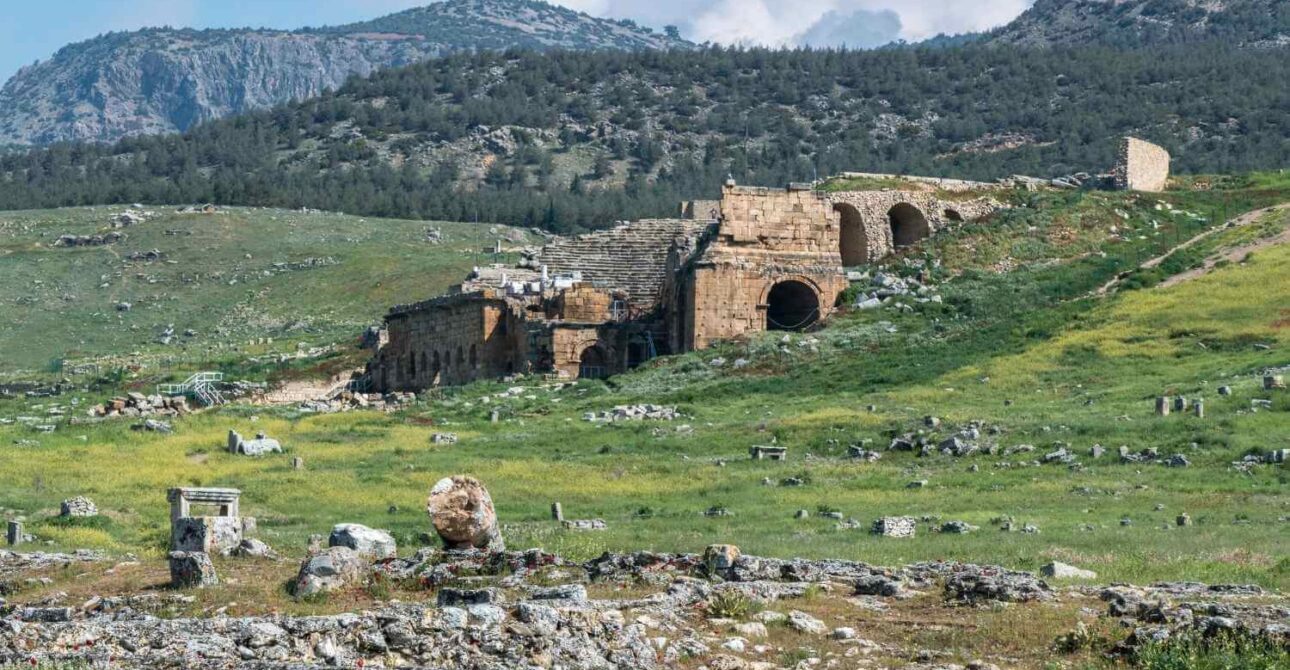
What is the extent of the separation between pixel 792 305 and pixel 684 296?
295cm

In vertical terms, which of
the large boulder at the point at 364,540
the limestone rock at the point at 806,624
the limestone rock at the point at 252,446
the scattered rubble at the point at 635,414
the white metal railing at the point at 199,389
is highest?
the large boulder at the point at 364,540

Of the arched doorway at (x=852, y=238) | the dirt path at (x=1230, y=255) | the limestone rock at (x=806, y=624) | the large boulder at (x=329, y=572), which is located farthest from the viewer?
the arched doorway at (x=852, y=238)

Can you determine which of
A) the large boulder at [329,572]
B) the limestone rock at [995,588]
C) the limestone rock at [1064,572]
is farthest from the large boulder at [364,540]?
the limestone rock at [1064,572]

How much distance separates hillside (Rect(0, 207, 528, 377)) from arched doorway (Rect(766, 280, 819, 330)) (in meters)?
20.6

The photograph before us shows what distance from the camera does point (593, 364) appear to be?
5547 cm

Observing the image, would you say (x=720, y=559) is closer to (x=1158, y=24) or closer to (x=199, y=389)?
(x=199, y=389)

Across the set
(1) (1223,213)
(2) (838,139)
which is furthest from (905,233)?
(2) (838,139)

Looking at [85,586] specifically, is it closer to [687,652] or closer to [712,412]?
[687,652]

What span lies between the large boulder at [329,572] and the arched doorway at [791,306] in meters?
33.7

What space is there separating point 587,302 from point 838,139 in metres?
93.6

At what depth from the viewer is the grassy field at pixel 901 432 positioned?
28.8 meters

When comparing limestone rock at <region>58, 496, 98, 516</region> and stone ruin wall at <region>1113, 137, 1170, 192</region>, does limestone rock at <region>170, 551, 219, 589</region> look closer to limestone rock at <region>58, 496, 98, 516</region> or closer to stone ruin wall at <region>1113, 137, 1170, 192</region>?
limestone rock at <region>58, 496, 98, 516</region>

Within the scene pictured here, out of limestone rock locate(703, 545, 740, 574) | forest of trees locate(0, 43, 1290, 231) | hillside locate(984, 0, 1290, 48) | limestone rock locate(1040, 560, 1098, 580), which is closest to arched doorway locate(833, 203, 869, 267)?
limestone rock locate(1040, 560, 1098, 580)

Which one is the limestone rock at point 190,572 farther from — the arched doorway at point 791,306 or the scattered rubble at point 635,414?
the arched doorway at point 791,306
